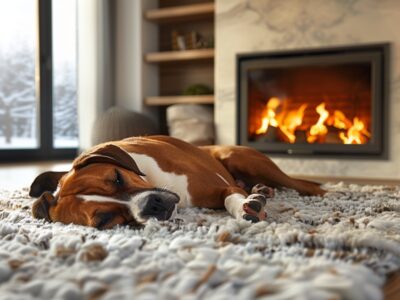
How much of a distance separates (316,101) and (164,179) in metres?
2.48

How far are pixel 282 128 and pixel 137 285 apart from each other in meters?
3.40

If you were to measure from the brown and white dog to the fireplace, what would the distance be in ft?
5.57

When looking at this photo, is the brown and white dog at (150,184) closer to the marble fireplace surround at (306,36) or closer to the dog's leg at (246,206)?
the dog's leg at (246,206)

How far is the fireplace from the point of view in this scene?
12.7ft

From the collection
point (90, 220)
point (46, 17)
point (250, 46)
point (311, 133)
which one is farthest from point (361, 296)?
point (46, 17)

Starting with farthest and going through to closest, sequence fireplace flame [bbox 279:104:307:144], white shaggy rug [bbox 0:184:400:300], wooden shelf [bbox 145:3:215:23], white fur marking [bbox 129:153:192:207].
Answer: wooden shelf [bbox 145:3:215:23]
fireplace flame [bbox 279:104:307:144]
white fur marking [bbox 129:153:192:207]
white shaggy rug [bbox 0:184:400:300]

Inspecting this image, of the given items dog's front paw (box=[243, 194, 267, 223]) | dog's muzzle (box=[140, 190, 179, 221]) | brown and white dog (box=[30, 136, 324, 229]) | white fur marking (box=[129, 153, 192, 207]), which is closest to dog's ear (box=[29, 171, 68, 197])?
brown and white dog (box=[30, 136, 324, 229])

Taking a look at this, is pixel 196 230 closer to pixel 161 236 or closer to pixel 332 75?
pixel 161 236

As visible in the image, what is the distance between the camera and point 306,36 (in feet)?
13.5

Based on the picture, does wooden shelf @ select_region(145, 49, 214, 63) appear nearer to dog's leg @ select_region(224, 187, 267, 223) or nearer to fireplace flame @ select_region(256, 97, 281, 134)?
fireplace flame @ select_region(256, 97, 281, 134)

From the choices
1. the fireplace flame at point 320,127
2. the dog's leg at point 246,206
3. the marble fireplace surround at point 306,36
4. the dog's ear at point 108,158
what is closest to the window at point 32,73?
the marble fireplace surround at point 306,36

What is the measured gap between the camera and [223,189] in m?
1.93

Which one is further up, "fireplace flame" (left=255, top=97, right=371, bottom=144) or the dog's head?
"fireplace flame" (left=255, top=97, right=371, bottom=144)

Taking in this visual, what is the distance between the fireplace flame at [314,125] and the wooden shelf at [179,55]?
75cm
